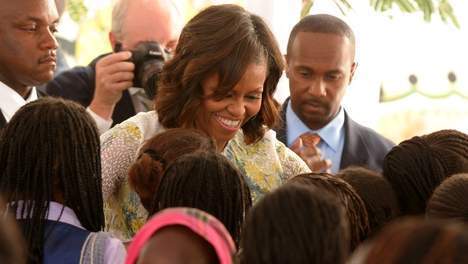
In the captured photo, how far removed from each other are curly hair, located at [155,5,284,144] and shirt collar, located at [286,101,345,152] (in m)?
0.76

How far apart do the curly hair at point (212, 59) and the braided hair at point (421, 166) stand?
486mm

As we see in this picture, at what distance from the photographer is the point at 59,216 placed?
235 centimetres

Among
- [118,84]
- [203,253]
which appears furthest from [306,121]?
[203,253]

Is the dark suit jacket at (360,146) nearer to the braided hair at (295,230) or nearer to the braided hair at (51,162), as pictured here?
the braided hair at (51,162)

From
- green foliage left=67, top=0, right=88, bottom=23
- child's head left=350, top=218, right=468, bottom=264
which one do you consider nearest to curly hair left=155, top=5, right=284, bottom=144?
child's head left=350, top=218, right=468, bottom=264

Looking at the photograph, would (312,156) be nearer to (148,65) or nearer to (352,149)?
(352,149)

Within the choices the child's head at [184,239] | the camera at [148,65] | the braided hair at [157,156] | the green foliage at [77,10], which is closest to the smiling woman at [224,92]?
the braided hair at [157,156]

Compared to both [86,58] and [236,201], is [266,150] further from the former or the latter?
[86,58]

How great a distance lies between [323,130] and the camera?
157 inches

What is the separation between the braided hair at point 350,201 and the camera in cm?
236

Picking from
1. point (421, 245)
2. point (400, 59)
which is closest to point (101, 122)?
point (400, 59)

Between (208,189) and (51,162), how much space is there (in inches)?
15.6

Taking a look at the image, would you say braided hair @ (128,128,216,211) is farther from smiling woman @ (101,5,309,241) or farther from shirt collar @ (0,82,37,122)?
shirt collar @ (0,82,37,122)

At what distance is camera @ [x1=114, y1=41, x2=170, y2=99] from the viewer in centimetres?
367
